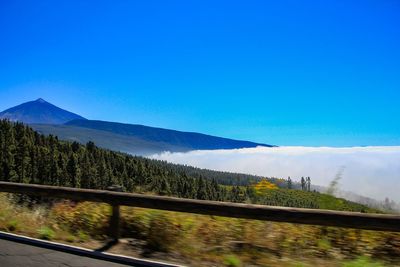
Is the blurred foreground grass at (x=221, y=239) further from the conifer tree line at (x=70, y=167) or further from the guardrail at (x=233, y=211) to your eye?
the conifer tree line at (x=70, y=167)

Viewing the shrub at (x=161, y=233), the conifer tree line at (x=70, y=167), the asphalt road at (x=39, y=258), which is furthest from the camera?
the conifer tree line at (x=70, y=167)

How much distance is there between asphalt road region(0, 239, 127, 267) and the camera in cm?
601

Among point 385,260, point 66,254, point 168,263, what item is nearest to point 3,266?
point 66,254

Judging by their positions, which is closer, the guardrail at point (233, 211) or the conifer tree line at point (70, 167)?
the guardrail at point (233, 211)

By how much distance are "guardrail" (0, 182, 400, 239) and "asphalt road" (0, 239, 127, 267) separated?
1.27 m

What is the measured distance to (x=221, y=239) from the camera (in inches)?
281

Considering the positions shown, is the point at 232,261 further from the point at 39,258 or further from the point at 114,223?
the point at 39,258

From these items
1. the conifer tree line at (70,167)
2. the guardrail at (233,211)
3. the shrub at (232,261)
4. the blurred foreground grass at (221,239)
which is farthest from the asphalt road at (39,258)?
the conifer tree line at (70,167)

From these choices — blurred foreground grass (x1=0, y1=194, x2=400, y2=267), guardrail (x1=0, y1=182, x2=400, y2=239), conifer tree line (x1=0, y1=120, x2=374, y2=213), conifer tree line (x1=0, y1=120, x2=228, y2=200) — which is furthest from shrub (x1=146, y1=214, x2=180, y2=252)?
conifer tree line (x1=0, y1=120, x2=374, y2=213)

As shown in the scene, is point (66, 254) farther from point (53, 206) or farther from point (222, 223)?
point (53, 206)

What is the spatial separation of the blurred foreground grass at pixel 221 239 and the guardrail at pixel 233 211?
1.60ft

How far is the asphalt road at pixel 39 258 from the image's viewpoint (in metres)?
6.01

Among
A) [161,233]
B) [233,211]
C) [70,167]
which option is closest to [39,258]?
[161,233]

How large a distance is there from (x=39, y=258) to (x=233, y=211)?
2.84 m
